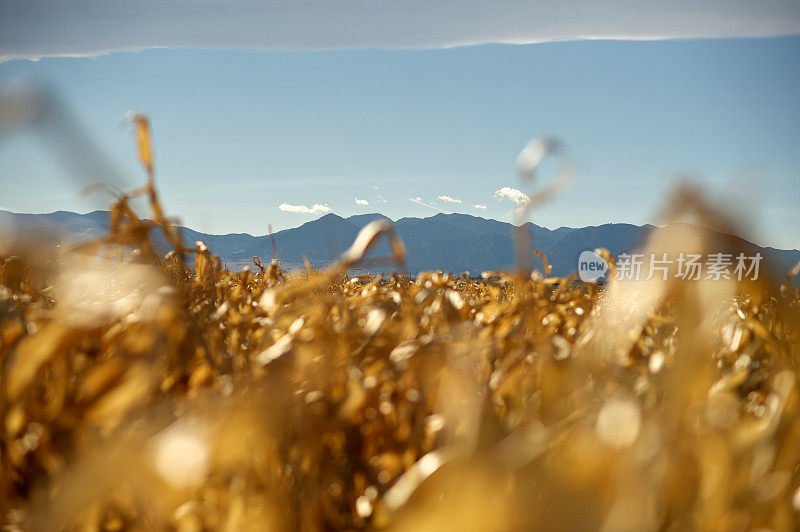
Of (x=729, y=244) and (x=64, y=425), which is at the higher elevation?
(x=729, y=244)

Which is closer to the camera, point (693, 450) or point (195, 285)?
point (693, 450)

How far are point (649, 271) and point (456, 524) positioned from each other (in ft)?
1.94

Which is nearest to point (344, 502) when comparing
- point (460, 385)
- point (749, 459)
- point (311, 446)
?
point (311, 446)

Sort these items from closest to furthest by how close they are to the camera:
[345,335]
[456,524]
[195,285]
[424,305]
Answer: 1. [456,524]
2. [345,335]
3. [424,305]
4. [195,285]

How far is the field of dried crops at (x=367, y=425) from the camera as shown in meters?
0.48

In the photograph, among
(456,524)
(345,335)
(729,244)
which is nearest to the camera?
(456,524)

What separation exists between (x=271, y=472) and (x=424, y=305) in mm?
773

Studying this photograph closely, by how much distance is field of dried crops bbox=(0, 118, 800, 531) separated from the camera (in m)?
0.48

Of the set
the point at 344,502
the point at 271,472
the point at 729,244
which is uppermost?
the point at 729,244

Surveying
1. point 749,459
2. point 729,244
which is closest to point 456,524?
point 749,459

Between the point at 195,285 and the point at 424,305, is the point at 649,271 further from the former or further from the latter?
the point at 195,285

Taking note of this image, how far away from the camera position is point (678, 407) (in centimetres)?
53

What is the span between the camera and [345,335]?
0.97 meters

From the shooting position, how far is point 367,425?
0.89 m
